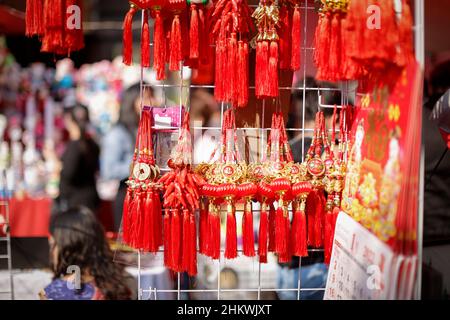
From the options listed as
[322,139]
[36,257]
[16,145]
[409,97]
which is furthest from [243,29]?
[16,145]

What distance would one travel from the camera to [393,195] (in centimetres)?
131

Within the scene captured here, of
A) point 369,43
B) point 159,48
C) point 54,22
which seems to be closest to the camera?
point 369,43

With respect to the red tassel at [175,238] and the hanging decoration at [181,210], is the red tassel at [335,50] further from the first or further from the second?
the red tassel at [175,238]

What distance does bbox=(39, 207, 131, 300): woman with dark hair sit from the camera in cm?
211

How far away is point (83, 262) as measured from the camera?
241 cm

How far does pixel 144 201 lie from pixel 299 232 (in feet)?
1.63

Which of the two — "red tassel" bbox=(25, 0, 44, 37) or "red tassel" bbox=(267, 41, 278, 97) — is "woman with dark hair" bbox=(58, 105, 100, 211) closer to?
"red tassel" bbox=(25, 0, 44, 37)

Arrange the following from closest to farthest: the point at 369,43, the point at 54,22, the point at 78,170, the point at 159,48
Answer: the point at 369,43 → the point at 54,22 → the point at 159,48 → the point at 78,170

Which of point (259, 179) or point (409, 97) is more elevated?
point (409, 97)

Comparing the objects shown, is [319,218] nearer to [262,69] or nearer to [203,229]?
[203,229]

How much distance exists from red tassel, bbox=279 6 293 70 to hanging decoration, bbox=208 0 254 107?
12cm

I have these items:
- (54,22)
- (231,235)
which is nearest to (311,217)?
(231,235)
